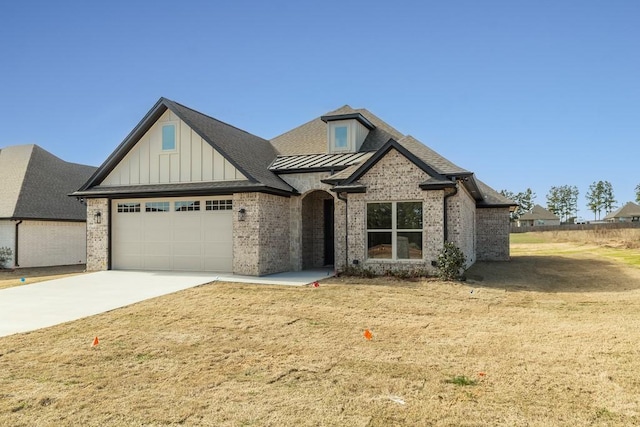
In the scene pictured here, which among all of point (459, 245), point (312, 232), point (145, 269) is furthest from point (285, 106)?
point (459, 245)

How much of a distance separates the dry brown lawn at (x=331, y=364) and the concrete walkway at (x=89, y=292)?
831mm

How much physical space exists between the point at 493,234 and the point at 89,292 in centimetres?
2022

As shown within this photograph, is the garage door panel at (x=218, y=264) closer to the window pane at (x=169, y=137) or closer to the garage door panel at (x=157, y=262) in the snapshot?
the garage door panel at (x=157, y=262)

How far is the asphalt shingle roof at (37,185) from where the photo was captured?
22.0 m

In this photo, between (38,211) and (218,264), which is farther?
(38,211)

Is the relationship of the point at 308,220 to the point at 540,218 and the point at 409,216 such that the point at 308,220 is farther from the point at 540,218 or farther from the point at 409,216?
the point at 540,218

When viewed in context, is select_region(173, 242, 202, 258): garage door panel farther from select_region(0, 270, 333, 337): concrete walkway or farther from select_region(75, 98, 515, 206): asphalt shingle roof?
select_region(75, 98, 515, 206): asphalt shingle roof

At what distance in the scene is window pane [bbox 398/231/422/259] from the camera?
14.8 meters

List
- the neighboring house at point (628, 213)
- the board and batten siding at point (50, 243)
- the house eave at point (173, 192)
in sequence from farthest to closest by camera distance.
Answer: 1. the neighboring house at point (628, 213)
2. the board and batten siding at point (50, 243)
3. the house eave at point (173, 192)

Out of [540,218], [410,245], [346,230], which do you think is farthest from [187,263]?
[540,218]

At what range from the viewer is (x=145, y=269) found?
57.8 feet

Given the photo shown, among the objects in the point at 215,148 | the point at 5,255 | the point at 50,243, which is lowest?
the point at 5,255

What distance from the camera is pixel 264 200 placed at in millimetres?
16109

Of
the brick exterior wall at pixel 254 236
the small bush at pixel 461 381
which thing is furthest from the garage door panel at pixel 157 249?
the small bush at pixel 461 381
